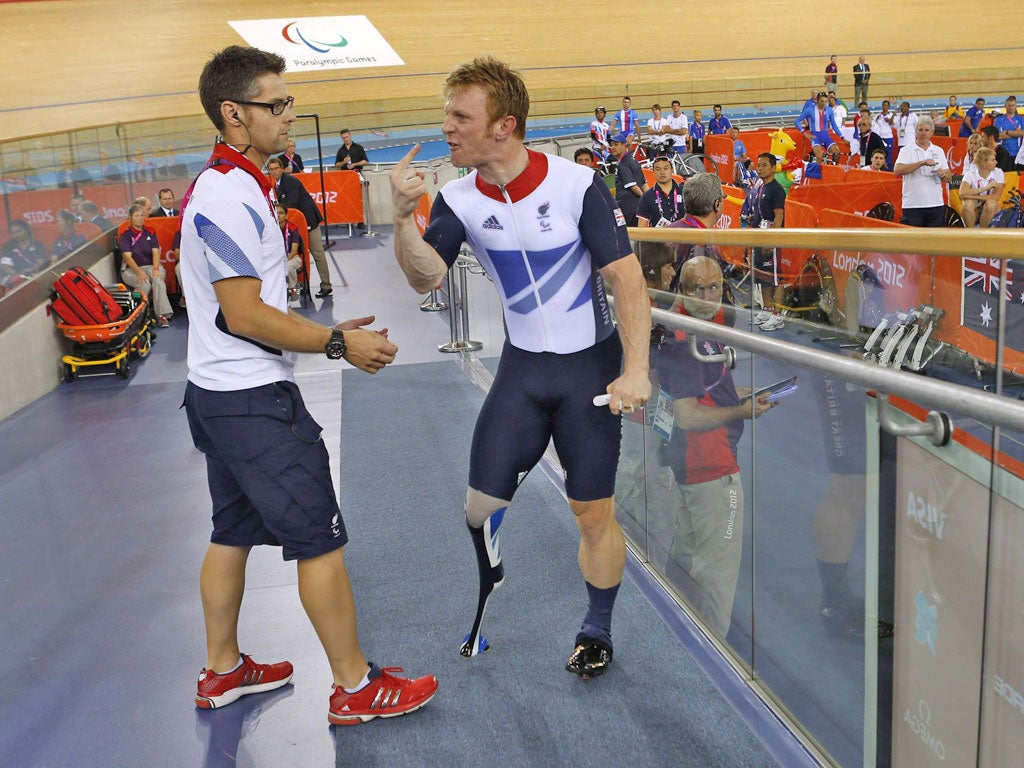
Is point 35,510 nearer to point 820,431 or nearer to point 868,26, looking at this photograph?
point 820,431

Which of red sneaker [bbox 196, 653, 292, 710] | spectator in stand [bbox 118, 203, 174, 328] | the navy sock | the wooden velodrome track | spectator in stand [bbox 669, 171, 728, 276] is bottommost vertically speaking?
red sneaker [bbox 196, 653, 292, 710]

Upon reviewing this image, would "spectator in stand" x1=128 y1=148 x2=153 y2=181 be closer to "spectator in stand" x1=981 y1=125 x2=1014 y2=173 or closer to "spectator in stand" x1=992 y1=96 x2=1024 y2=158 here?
"spectator in stand" x1=981 y1=125 x2=1014 y2=173

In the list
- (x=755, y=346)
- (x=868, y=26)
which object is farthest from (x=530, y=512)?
(x=868, y=26)

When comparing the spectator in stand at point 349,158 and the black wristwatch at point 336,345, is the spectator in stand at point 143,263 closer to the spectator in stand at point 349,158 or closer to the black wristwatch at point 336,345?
the spectator in stand at point 349,158

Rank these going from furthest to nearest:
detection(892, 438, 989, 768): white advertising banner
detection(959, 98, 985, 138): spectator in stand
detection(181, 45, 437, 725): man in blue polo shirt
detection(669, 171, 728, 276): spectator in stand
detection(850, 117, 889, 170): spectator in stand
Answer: detection(959, 98, 985, 138): spectator in stand
detection(850, 117, 889, 170): spectator in stand
detection(669, 171, 728, 276): spectator in stand
detection(181, 45, 437, 725): man in blue polo shirt
detection(892, 438, 989, 768): white advertising banner

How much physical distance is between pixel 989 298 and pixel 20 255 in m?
7.28

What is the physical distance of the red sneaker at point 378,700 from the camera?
2.42 metres

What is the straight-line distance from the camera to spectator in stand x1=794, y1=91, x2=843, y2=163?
1842cm

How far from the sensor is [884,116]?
58.7 feet

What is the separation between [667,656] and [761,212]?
734 centimetres

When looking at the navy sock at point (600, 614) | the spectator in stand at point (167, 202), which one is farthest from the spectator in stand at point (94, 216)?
the navy sock at point (600, 614)

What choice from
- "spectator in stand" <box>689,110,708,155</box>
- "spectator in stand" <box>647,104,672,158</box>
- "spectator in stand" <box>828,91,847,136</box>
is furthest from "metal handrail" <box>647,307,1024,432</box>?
"spectator in stand" <box>828,91,847,136</box>

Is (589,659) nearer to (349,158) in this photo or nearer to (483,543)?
(483,543)

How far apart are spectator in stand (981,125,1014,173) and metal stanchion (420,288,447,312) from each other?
7.06m
